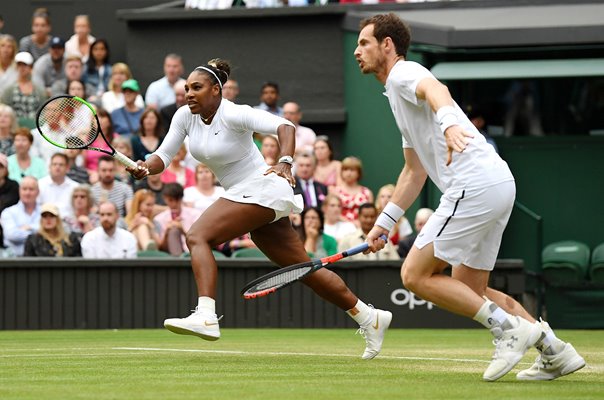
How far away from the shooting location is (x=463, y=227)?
7.25 meters

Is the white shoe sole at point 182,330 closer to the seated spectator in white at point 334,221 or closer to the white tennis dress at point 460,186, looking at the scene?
the white tennis dress at point 460,186

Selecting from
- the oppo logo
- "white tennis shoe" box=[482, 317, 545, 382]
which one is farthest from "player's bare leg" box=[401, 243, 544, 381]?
the oppo logo

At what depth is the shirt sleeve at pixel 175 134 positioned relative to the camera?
9.40 m

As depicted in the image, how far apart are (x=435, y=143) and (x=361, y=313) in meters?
2.21

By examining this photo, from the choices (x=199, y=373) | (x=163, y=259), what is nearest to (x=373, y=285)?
(x=163, y=259)

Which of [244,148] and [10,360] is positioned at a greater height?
[244,148]

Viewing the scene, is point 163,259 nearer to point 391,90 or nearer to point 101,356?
point 101,356

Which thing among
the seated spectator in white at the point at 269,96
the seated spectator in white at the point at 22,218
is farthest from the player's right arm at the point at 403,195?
the seated spectator in white at the point at 269,96

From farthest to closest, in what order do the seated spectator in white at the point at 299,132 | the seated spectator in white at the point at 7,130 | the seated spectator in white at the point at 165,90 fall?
the seated spectator in white at the point at 165,90 < the seated spectator in white at the point at 299,132 < the seated spectator in white at the point at 7,130

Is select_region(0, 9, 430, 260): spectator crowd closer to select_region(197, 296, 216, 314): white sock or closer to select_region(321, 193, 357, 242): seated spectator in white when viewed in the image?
select_region(321, 193, 357, 242): seated spectator in white

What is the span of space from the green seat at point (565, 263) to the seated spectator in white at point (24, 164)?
605cm

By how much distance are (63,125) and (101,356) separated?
1.90 m

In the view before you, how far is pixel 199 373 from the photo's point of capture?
25.8 ft

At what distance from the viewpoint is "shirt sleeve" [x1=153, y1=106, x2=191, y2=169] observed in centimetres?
940
